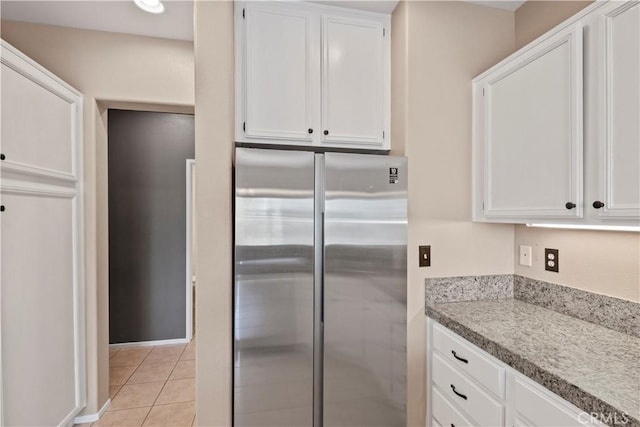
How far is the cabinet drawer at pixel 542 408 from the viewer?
98 cm

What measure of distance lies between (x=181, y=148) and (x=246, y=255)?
247 centimetres

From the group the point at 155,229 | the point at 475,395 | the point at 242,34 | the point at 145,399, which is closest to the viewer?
the point at 475,395

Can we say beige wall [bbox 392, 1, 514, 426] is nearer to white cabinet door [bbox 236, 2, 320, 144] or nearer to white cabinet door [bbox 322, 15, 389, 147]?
white cabinet door [bbox 322, 15, 389, 147]

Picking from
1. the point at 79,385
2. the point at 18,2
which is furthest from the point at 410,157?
the point at 79,385

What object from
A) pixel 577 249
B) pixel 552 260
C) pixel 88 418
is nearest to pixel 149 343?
pixel 88 418

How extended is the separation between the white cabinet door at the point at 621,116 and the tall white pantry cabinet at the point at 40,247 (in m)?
2.60

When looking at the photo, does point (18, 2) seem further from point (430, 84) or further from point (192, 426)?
point (192, 426)

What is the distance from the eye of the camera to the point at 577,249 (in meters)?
1.57

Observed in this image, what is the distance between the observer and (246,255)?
1.51 meters

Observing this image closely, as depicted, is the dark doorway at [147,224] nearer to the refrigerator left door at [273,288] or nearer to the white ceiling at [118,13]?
the white ceiling at [118,13]

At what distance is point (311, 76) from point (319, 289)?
121 centimetres

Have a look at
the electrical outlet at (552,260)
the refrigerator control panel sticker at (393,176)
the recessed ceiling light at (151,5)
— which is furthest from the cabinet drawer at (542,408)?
the recessed ceiling light at (151,5)

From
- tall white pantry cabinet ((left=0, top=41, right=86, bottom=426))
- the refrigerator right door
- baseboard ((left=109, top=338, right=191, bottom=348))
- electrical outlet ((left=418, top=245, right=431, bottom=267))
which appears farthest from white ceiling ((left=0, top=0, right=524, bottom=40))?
baseboard ((left=109, top=338, right=191, bottom=348))

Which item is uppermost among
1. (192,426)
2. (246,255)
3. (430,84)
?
(430,84)
